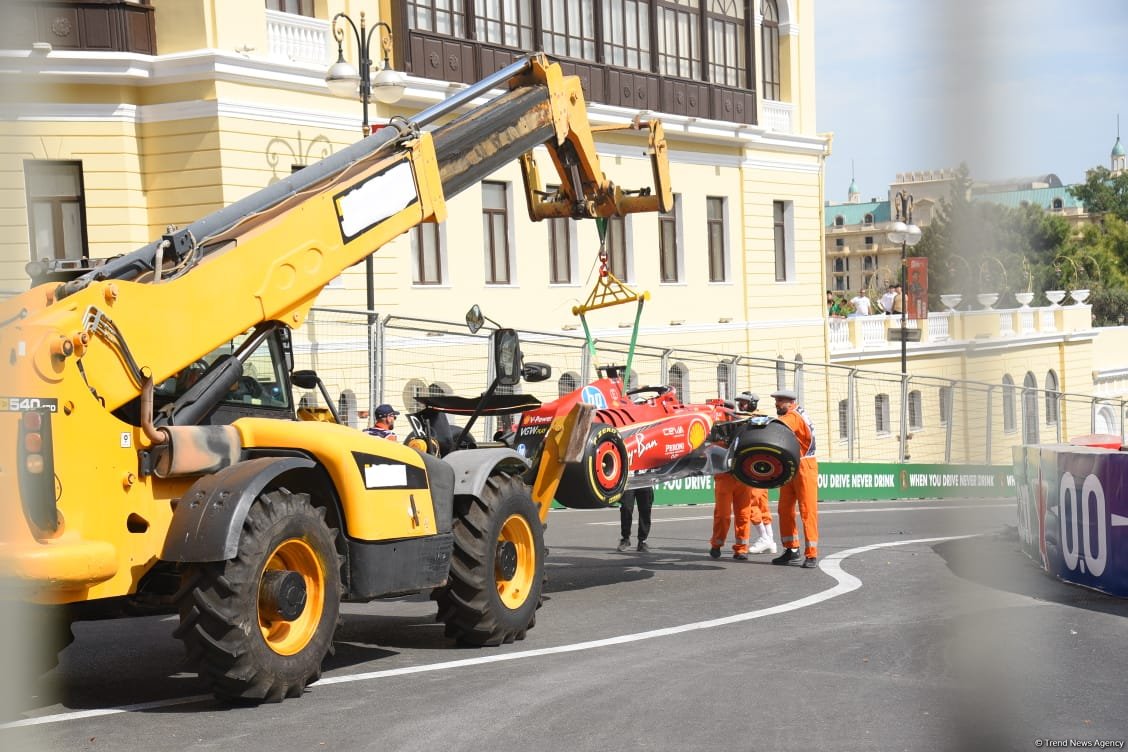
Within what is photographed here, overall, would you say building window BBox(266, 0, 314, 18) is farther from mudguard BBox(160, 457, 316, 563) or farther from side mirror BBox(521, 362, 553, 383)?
mudguard BBox(160, 457, 316, 563)

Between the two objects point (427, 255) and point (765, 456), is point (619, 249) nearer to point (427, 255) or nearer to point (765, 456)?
point (427, 255)

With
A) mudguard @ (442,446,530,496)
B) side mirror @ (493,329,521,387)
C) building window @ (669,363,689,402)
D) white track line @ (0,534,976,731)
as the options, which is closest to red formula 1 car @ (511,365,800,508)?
mudguard @ (442,446,530,496)

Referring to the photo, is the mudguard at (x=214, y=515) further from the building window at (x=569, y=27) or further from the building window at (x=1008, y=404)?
the building window at (x=569, y=27)

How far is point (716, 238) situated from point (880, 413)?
8678 millimetres

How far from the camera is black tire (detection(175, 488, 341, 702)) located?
8.15 m

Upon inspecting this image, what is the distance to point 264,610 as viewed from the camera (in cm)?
860

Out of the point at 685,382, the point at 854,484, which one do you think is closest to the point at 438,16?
the point at 685,382

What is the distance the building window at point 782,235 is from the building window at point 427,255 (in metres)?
11.2

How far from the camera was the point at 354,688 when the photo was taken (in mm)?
9008

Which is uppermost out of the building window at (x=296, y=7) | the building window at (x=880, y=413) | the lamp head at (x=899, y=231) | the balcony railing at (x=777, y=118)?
the building window at (x=296, y=7)

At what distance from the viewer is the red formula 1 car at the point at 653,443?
41.4 ft

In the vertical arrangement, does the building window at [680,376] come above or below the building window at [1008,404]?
below

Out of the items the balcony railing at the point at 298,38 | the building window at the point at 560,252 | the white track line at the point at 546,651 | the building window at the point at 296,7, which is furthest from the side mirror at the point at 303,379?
the building window at the point at 560,252

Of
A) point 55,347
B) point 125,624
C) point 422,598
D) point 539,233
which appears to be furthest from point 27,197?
point 539,233
